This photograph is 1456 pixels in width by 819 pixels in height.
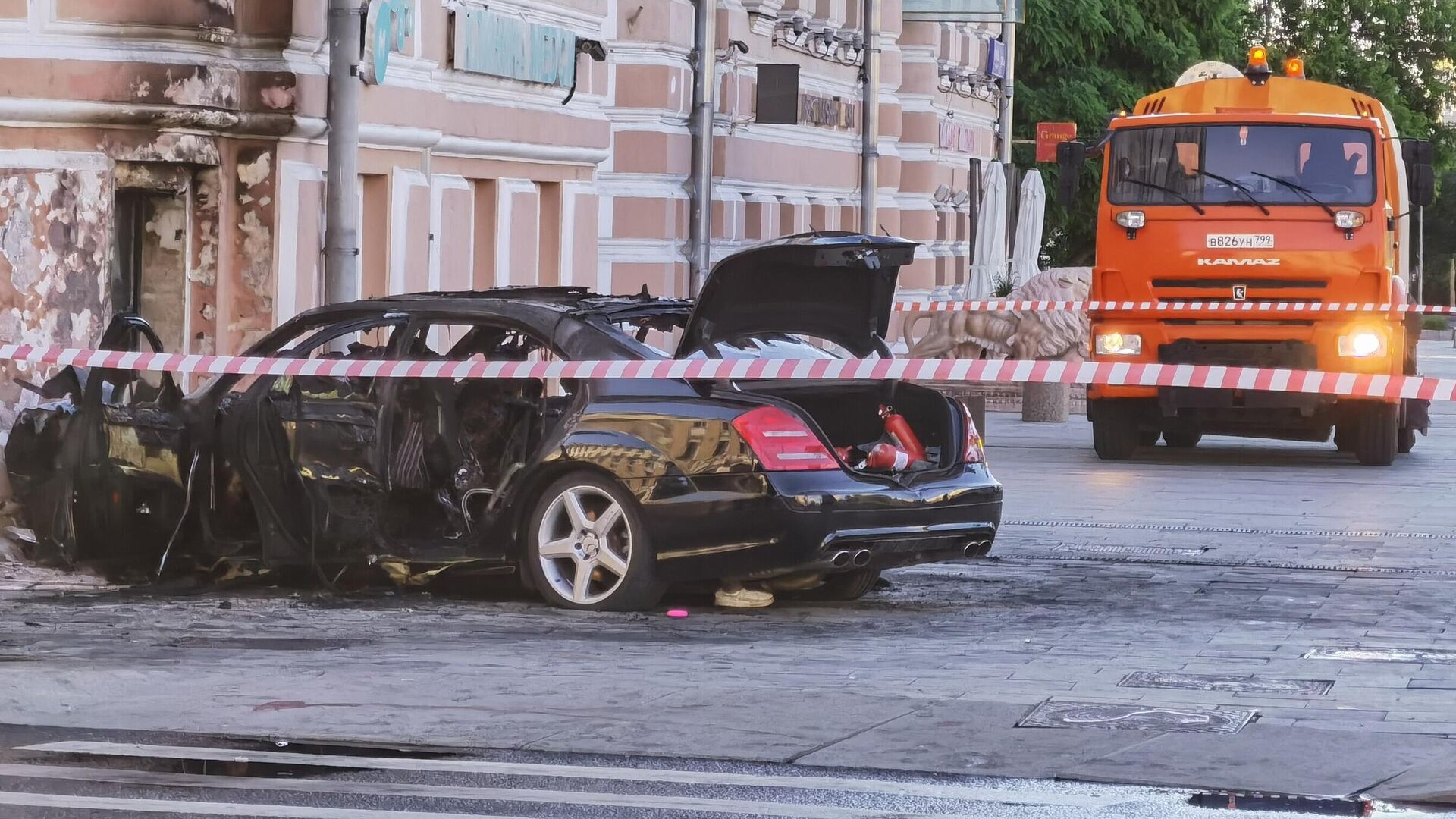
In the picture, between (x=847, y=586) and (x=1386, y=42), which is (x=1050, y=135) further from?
(x=1386, y=42)

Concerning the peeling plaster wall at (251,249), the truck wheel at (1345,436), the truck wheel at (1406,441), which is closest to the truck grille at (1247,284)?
the truck wheel at (1345,436)

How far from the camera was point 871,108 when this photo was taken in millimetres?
39094

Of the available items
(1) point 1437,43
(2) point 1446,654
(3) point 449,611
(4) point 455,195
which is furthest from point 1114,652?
(1) point 1437,43

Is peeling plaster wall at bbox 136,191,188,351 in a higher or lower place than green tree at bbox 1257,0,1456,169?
lower

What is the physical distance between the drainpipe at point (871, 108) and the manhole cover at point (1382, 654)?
28641 mm

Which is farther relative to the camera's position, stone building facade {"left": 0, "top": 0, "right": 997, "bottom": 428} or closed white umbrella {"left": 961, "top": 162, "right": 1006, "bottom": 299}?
closed white umbrella {"left": 961, "top": 162, "right": 1006, "bottom": 299}

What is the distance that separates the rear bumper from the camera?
1063cm

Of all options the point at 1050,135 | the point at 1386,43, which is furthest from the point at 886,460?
the point at 1386,43

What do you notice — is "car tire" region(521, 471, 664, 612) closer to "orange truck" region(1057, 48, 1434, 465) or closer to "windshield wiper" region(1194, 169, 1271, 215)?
"orange truck" region(1057, 48, 1434, 465)

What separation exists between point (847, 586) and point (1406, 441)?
1184 centimetres

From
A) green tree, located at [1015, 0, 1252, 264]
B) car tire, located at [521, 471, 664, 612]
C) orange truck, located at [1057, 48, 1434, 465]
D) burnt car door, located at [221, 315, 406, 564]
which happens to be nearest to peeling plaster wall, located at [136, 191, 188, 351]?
burnt car door, located at [221, 315, 406, 564]

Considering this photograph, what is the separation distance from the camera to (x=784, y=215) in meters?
37.1

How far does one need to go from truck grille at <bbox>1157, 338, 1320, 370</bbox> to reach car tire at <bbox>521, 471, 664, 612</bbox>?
9.79 meters

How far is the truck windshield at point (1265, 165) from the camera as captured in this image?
2014 centimetres
